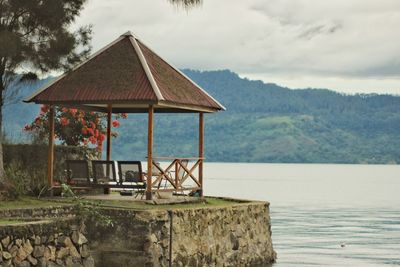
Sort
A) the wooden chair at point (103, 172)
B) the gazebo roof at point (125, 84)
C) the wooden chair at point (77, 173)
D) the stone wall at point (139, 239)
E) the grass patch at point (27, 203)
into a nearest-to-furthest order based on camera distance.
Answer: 1. the stone wall at point (139, 239)
2. the grass patch at point (27, 203)
3. the gazebo roof at point (125, 84)
4. the wooden chair at point (103, 172)
5. the wooden chair at point (77, 173)

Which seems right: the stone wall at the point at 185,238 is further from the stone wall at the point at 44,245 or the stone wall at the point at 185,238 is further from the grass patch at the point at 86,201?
the stone wall at the point at 44,245

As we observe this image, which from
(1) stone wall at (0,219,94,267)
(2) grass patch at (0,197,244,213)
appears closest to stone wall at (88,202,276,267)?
(2) grass patch at (0,197,244,213)

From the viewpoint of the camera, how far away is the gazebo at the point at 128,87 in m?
19.0

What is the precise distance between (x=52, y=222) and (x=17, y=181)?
198 inches

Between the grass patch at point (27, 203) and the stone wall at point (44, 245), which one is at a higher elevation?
the grass patch at point (27, 203)

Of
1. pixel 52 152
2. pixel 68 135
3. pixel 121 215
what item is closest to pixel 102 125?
pixel 68 135

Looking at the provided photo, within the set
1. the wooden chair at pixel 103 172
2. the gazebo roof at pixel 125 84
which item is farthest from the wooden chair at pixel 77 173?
the gazebo roof at pixel 125 84

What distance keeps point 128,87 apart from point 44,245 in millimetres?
5939

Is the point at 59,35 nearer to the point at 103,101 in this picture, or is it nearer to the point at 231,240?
the point at 103,101

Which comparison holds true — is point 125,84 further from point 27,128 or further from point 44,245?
point 44,245

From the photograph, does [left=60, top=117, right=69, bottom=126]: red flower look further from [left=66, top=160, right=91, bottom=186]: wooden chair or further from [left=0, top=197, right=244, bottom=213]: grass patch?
[left=0, top=197, right=244, bottom=213]: grass patch

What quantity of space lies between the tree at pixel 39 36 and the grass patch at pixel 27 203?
1119 mm

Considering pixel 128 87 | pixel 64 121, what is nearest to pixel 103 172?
pixel 128 87

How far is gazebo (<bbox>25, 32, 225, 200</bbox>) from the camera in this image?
1903cm
